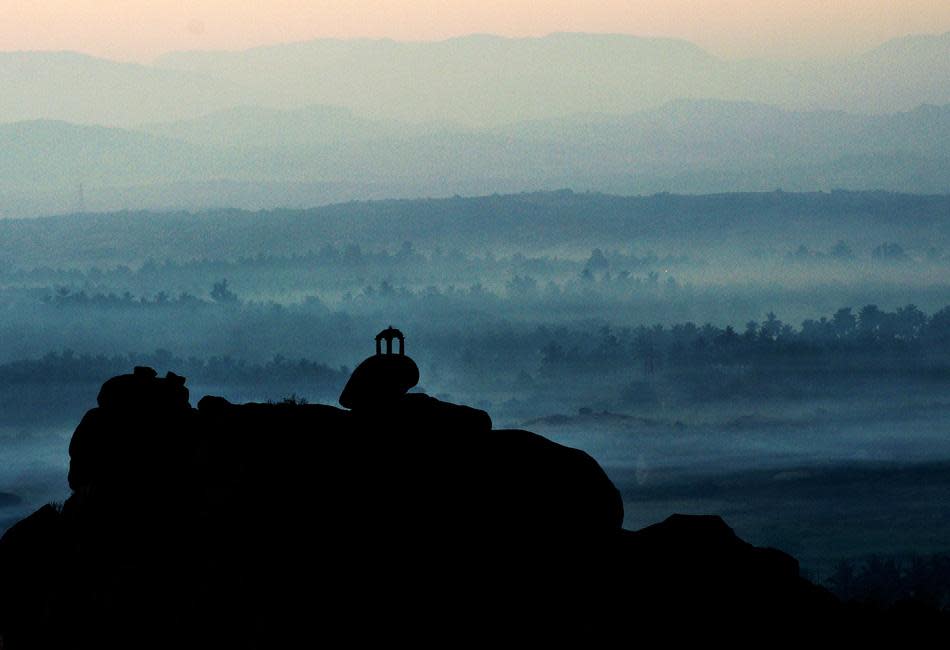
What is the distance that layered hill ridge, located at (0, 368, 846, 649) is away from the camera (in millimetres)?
45344

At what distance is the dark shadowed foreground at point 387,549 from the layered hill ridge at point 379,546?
52mm

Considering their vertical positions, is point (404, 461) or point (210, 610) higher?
point (404, 461)

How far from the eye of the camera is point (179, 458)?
166 feet

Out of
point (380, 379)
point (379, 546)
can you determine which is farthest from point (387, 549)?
point (380, 379)

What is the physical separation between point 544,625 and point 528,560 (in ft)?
6.69

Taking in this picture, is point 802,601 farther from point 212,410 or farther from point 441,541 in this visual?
point 212,410

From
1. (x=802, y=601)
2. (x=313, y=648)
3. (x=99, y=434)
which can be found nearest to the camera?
(x=313, y=648)

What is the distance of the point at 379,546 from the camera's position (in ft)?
150

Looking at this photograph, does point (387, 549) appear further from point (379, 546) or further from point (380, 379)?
point (380, 379)

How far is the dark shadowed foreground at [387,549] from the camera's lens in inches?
1785

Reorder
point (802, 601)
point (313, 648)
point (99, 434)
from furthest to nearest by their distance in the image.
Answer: point (99, 434), point (802, 601), point (313, 648)

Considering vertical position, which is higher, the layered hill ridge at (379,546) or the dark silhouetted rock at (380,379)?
the dark silhouetted rock at (380,379)

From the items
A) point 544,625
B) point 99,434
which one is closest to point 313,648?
point 544,625

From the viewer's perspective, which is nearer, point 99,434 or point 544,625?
point 544,625
